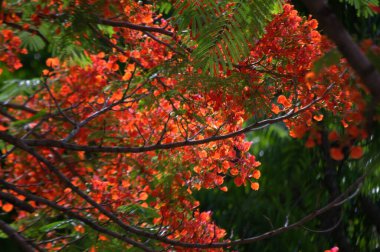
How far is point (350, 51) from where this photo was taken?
1.09 meters

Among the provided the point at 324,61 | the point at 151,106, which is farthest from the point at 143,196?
the point at 324,61

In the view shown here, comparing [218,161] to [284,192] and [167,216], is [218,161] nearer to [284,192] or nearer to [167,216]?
[167,216]

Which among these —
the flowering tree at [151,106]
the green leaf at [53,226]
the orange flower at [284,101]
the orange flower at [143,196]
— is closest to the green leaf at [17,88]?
the flowering tree at [151,106]

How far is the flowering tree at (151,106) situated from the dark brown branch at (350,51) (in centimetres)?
176

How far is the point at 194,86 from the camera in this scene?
366 centimetres

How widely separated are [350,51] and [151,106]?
3.11 metres

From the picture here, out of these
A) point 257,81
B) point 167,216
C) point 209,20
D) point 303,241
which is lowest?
point 303,241

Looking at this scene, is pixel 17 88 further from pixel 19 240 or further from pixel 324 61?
pixel 324 61

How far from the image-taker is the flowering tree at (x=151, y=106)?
10.9 ft

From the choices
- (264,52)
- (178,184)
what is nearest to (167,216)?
(178,184)

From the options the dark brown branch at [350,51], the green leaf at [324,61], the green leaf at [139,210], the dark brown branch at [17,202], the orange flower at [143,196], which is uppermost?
the dark brown branch at [350,51]

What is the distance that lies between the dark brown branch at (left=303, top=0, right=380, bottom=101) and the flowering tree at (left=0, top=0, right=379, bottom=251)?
1763mm

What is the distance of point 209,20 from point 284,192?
4724mm

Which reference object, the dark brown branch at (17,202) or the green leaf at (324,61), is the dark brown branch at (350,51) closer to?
the green leaf at (324,61)
